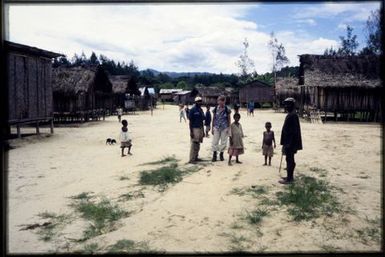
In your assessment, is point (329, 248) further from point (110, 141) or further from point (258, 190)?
point (110, 141)

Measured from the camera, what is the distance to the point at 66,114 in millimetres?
23391

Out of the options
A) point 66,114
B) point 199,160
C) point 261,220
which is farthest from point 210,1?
point 66,114

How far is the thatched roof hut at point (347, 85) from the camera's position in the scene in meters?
23.9

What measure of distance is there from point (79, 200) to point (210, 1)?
4734 mm

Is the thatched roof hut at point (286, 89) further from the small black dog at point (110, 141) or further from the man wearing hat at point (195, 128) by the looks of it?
the man wearing hat at point (195, 128)

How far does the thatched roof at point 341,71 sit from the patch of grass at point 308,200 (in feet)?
60.1

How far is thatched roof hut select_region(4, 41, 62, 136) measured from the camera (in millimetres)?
13492

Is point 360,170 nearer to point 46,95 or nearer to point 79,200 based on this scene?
point 79,200

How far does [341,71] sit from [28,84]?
20470 mm

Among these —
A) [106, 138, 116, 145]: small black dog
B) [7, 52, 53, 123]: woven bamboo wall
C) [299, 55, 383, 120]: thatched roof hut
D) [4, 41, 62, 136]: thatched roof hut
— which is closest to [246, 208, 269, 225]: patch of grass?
[106, 138, 116, 145]: small black dog

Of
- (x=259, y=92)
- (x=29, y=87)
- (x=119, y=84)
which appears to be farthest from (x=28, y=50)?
(x=259, y=92)

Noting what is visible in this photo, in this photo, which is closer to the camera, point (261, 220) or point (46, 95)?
point (261, 220)

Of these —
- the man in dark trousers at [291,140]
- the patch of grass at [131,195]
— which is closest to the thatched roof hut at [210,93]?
the man in dark trousers at [291,140]

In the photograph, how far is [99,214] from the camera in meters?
5.42
